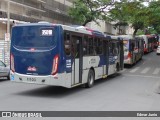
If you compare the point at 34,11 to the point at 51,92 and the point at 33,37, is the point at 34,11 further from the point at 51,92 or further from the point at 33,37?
the point at 33,37

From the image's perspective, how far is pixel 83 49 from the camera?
15.5 meters

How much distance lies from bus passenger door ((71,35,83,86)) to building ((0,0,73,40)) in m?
13.8

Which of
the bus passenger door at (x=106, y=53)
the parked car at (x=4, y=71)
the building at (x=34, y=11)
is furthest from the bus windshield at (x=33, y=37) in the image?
the building at (x=34, y=11)

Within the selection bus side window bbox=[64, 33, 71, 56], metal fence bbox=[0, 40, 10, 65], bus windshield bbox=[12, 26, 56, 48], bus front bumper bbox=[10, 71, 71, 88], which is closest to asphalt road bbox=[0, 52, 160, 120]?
bus front bumper bbox=[10, 71, 71, 88]

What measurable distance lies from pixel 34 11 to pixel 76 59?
84.6 feet

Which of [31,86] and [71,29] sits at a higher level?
[71,29]

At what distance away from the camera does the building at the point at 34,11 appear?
33.6 metres

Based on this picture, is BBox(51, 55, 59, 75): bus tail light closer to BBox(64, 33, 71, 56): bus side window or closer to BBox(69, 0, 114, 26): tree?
BBox(64, 33, 71, 56): bus side window

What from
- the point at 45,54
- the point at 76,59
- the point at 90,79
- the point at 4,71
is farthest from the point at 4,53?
the point at 45,54

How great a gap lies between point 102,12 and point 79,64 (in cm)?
3109

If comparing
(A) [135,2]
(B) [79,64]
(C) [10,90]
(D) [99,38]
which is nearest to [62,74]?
(B) [79,64]

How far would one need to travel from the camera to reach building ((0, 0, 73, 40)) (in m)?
33.6

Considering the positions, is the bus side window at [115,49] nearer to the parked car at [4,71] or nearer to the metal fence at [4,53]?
the parked car at [4,71]

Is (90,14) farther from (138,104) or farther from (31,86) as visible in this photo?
(138,104)
